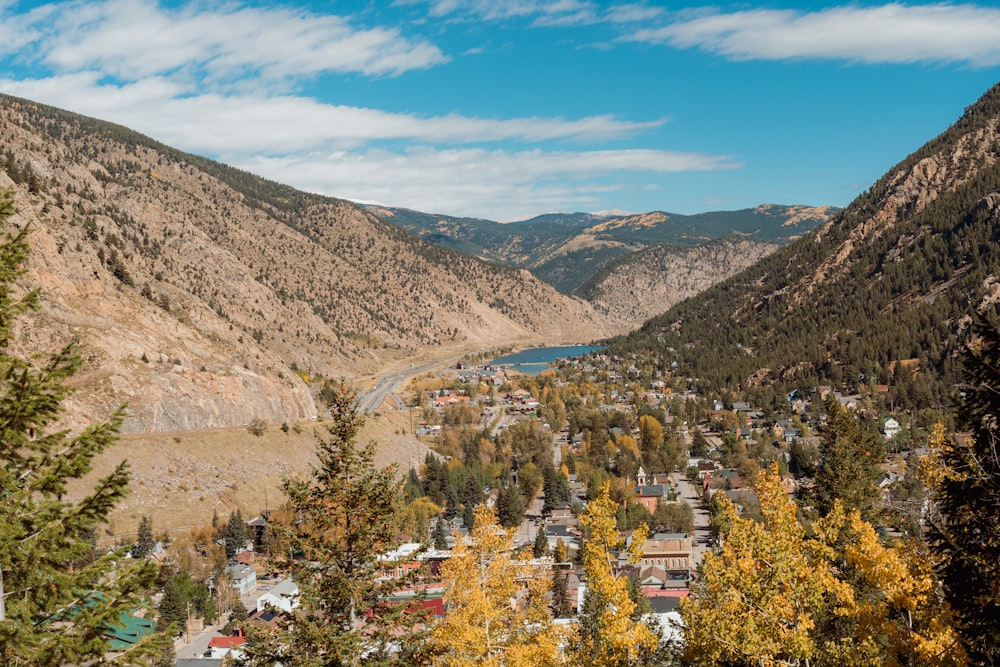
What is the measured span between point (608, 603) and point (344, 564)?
5813 millimetres

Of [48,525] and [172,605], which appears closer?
[48,525]

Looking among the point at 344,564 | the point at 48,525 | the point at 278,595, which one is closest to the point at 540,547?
the point at 278,595

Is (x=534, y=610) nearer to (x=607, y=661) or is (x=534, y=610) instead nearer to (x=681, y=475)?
(x=607, y=661)

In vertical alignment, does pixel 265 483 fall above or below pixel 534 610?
below

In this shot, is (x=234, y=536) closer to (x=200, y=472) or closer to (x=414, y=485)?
(x=200, y=472)

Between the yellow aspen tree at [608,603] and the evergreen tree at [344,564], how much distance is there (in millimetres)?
3919

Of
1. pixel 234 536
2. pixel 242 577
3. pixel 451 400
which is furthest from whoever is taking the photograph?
pixel 451 400

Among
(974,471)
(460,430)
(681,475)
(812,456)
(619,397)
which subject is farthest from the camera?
(619,397)

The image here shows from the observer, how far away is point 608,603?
1673 centimetres

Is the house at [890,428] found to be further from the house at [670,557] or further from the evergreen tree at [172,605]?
the evergreen tree at [172,605]

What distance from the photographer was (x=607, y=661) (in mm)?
16516

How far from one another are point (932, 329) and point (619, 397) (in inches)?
2951

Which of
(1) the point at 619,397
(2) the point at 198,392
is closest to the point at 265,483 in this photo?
(2) the point at 198,392

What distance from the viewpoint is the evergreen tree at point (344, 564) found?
51.5 ft
